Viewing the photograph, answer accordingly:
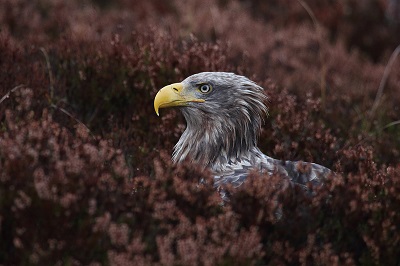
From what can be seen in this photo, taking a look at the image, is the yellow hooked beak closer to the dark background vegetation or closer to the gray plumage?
the gray plumage

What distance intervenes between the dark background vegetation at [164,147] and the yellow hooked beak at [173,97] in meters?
0.39

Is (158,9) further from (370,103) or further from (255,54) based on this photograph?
(370,103)

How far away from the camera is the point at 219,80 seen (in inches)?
184

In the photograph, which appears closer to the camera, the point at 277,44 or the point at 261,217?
the point at 261,217

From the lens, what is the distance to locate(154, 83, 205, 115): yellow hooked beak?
14.7ft

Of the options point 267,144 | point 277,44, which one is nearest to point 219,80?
point 267,144

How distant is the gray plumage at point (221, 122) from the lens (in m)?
4.61

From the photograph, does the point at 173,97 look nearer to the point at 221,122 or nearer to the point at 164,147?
the point at 221,122

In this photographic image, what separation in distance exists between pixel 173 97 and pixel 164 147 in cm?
75

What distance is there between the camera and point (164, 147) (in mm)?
5195

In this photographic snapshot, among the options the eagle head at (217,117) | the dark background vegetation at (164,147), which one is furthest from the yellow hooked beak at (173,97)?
the dark background vegetation at (164,147)

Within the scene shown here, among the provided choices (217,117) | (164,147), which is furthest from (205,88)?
(164,147)

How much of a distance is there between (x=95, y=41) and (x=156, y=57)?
976 mm

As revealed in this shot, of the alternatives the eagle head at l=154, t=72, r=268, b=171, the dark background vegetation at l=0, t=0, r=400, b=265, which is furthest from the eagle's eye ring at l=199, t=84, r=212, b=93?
the dark background vegetation at l=0, t=0, r=400, b=265
